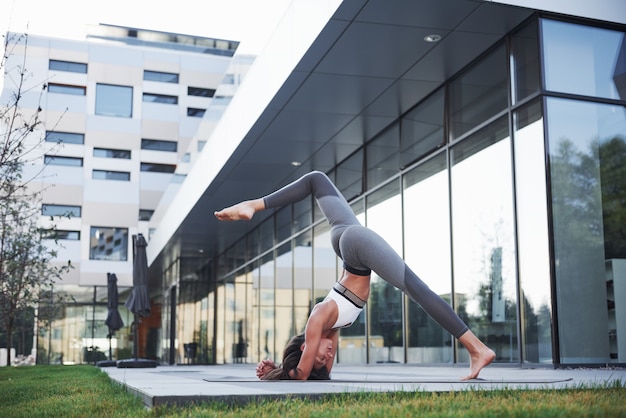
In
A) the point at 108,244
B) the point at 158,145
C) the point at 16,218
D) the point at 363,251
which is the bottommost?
the point at 363,251

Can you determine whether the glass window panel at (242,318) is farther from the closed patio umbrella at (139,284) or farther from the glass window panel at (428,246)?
the glass window panel at (428,246)

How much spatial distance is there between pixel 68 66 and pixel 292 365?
33788mm

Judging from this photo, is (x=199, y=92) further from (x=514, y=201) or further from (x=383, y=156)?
(x=514, y=201)

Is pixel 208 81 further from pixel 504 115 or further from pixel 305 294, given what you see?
pixel 504 115

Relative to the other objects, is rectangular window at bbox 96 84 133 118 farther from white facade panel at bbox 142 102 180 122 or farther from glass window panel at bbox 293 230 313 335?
glass window panel at bbox 293 230 313 335

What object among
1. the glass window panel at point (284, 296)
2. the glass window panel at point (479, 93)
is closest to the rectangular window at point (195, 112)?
the glass window panel at point (284, 296)

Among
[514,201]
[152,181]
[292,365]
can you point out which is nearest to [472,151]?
→ [514,201]

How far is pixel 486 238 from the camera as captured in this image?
10156 millimetres

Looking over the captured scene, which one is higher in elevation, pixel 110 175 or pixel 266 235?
pixel 110 175

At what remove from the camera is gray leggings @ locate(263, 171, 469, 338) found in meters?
5.48

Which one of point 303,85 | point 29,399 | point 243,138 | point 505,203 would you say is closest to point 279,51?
point 303,85

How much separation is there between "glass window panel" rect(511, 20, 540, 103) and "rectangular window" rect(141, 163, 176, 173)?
95.6ft

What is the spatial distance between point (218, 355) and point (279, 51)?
17.1 metres

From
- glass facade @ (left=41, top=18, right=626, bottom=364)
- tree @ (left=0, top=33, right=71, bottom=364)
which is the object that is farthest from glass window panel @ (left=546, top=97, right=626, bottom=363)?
tree @ (left=0, top=33, right=71, bottom=364)
